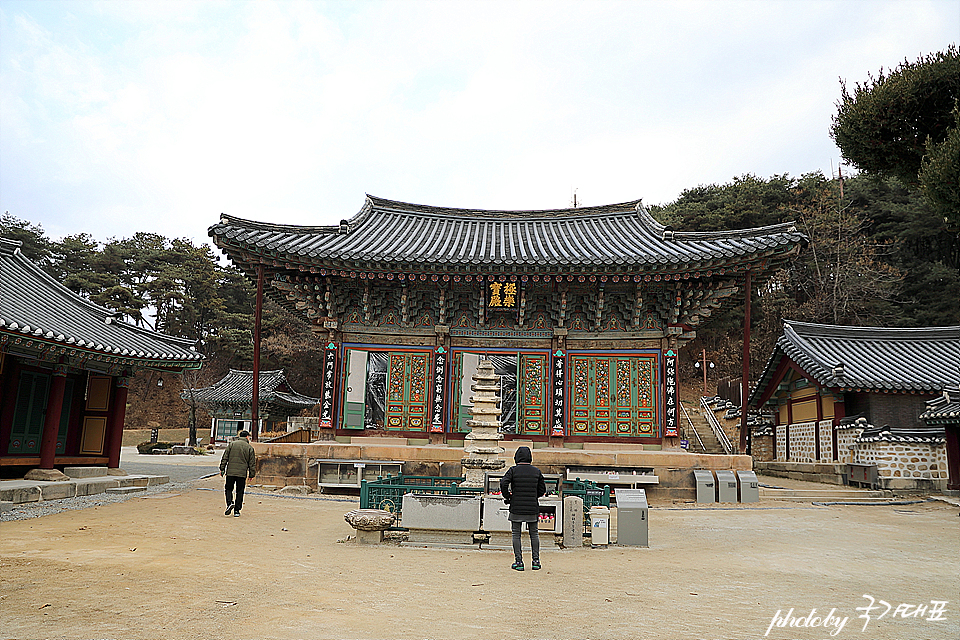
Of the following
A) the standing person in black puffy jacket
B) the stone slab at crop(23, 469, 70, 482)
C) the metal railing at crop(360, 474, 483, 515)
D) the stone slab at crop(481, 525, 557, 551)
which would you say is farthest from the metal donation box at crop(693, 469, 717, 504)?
the stone slab at crop(23, 469, 70, 482)

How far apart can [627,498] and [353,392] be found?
32.5 feet

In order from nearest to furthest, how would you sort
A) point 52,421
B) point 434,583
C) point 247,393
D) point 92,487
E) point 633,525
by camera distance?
point 434,583 < point 633,525 < point 92,487 < point 52,421 < point 247,393

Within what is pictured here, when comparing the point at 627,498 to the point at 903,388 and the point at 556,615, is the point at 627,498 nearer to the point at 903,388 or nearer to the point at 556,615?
the point at 556,615

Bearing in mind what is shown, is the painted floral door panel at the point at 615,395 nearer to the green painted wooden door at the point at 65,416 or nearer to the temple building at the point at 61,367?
the temple building at the point at 61,367

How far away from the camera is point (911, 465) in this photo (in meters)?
18.2

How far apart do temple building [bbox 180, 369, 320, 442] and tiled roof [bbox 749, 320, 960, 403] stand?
31529 millimetres

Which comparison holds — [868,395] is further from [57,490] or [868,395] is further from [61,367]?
[61,367]

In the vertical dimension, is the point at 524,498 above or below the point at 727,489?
above

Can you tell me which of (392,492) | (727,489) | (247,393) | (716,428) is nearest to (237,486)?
(392,492)

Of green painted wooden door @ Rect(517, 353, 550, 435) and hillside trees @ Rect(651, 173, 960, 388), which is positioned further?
hillside trees @ Rect(651, 173, 960, 388)

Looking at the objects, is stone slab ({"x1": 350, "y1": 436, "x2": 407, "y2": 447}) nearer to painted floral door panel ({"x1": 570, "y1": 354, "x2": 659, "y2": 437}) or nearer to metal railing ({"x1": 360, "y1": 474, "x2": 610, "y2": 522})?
painted floral door panel ({"x1": 570, "y1": 354, "x2": 659, "y2": 437})

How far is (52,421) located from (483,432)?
37.2 ft

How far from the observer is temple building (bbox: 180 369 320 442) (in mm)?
41562

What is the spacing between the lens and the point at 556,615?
215 inches
